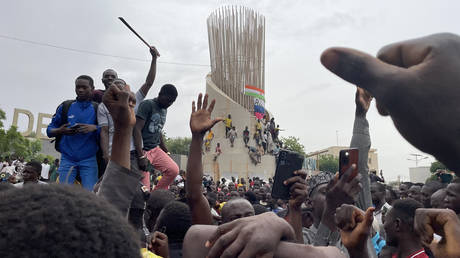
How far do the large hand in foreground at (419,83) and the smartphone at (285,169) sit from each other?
56.5 inches

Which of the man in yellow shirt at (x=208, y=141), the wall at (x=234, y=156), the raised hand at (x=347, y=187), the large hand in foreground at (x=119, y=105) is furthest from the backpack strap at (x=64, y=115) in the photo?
the man in yellow shirt at (x=208, y=141)

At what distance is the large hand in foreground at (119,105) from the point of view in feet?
6.17

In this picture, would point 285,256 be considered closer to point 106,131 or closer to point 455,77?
point 455,77

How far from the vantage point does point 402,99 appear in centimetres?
116

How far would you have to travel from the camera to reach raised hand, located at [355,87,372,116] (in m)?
A: 2.37

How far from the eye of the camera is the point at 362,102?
7.86 feet

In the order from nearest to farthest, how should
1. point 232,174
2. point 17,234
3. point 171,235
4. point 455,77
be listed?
1. point 17,234
2. point 455,77
3. point 171,235
4. point 232,174

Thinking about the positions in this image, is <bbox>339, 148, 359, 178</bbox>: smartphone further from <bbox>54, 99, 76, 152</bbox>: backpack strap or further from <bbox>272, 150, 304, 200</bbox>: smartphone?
<bbox>54, 99, 76, 152</bbox>: backpack strap

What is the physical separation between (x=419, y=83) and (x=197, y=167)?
5.53 feet

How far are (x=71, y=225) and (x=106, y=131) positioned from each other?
371 cm

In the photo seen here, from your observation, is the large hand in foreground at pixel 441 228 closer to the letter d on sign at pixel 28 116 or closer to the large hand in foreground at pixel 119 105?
the large hand in foreground at pixel 119 105

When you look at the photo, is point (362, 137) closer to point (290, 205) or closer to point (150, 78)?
point (290, 205)

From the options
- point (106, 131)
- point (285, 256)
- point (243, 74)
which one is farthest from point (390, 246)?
point (243, 74)

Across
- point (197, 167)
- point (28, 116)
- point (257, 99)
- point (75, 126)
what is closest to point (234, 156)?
point (257, 99)
